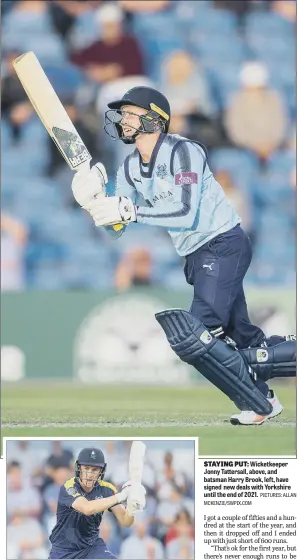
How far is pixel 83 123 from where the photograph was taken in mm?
9227

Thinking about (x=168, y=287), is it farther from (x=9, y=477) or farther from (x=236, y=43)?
(x=9, y=477)

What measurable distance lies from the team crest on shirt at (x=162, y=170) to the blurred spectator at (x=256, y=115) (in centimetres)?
550

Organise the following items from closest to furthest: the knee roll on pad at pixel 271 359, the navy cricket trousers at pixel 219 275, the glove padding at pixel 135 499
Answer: the glove padding at pixel 135 499, the navy cricket trousers at pixel 219 275, the knee roll on pad at pixel 271 359

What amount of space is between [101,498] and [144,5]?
700 cm

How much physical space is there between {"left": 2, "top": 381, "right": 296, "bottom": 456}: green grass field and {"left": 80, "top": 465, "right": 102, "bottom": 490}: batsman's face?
0.53 metres

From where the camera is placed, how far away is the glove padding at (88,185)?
438 centimetres

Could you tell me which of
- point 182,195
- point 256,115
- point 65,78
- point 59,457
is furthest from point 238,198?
point 59,457

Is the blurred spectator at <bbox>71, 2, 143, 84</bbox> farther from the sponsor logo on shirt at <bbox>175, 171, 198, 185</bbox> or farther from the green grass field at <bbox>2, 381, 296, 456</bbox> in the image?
the sponsor logo on shirt at <bbox>175, 171, 198, 185</bbox>

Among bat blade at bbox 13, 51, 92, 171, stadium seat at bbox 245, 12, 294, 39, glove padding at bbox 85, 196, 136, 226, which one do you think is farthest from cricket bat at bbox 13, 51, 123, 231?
stadium seat at bbox 245, 12, 294, 39

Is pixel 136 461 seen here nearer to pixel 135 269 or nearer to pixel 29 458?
pixel 29 458

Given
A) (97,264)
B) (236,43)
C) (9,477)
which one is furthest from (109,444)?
(236,43)

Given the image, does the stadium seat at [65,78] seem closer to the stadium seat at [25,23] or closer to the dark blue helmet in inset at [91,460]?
the stadium seat at [25,23]

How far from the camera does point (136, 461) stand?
4.34 metres

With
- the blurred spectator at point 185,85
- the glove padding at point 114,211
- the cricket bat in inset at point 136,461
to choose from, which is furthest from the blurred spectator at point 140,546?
the blurred spectator at point 185,85
